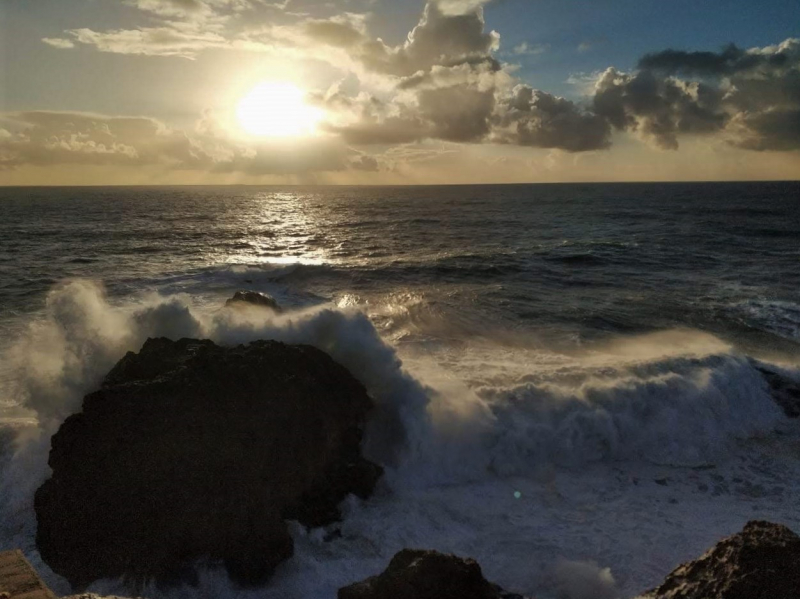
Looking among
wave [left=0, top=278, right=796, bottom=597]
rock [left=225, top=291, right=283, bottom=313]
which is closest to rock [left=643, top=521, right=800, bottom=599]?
wave [left=0, top=278, right=796, bottom=597]

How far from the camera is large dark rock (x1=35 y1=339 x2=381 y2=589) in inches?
238

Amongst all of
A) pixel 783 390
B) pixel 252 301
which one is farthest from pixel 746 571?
pixel 252 301

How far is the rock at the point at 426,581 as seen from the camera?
469cm

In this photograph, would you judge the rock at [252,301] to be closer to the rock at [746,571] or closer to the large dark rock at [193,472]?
the large dark rock at [193,472]

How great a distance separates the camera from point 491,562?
6.51 m

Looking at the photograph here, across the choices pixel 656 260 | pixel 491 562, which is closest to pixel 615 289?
pixel 656 260

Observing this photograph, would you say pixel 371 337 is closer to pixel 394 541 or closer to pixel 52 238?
pixel 394 541

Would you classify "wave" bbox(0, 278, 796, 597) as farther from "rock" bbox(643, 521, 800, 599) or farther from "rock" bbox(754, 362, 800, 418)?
"rock" bbox(643, 521, 800, 599)

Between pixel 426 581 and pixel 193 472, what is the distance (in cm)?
313

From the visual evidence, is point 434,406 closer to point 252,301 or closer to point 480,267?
point 252,301

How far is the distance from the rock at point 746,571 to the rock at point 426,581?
147 centimetres

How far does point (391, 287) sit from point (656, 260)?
1492 cm

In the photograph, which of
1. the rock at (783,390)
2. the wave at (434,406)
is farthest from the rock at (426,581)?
the rock at (783,390)

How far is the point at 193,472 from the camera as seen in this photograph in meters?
6.36
